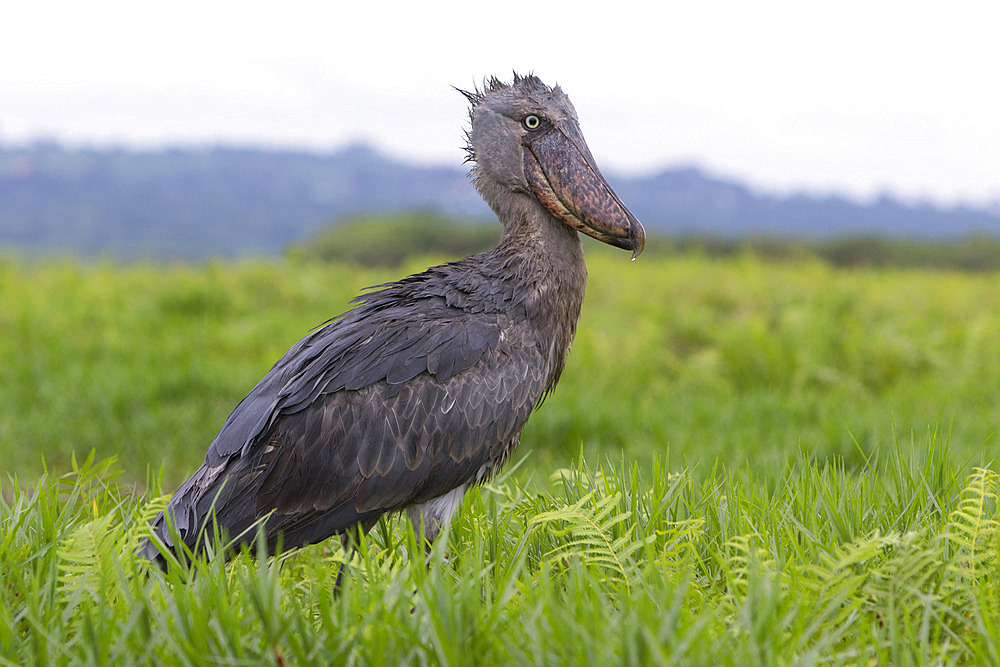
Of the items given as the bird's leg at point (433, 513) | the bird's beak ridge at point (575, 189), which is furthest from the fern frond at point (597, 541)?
the bird's beak ridge at point (575, 189)

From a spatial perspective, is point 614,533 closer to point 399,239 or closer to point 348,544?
point 348,544

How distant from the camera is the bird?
315 cm

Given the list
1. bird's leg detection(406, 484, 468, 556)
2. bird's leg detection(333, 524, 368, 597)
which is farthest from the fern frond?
bird's leg detection(333, 524, 368, 597)

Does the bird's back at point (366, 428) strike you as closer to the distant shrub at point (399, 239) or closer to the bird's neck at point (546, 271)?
the bird's neck at point (546, 271)

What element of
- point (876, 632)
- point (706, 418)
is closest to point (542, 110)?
point (876, 632)

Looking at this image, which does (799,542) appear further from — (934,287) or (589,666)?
(934,287)

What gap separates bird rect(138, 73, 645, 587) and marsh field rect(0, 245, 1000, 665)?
234mm

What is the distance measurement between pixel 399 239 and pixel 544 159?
22.9 m

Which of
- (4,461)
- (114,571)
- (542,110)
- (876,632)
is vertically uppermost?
(542,110)

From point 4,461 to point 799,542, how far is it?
20.9 ft

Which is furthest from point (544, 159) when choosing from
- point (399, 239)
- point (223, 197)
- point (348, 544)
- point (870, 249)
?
point (223, 197)

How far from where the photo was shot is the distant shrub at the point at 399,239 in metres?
23.9

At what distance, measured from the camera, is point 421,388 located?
3.26m

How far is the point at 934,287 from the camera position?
1382 centimetres
